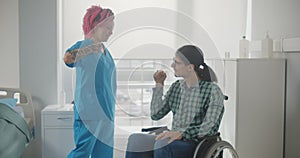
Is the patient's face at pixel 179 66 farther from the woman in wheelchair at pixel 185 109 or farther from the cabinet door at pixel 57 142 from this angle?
the cabinet door at pixel 57 142

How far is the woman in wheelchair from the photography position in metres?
1.88

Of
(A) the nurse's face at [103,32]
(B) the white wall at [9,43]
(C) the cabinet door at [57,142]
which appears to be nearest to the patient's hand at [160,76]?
(A) the nurse's face at [103,32]

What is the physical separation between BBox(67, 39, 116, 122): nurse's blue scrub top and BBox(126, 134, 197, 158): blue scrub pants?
278 mm

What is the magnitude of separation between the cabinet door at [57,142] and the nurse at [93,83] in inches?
29.2

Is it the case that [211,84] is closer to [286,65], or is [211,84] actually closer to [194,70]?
[194,70]

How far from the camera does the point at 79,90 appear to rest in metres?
2.12

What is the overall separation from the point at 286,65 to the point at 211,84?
0.88 m

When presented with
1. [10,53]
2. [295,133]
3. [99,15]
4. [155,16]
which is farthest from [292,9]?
[10,53]

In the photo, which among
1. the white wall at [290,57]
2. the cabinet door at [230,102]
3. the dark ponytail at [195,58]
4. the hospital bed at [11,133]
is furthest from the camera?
the cabinet door at [230,102]

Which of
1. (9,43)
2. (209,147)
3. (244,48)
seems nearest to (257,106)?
(244,48)

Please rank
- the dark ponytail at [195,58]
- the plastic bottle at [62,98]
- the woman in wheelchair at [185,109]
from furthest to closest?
the plastic bottle at [62,98] < the dark ponytail at [195,58] < the woman in wheelchair at [185,109]

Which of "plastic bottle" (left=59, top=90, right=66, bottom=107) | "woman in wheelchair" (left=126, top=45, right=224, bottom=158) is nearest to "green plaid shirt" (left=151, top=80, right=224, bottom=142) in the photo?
"woman in wheelchair" (left=126, top=45, right=224, bottom=158)

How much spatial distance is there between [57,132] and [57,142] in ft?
0.27

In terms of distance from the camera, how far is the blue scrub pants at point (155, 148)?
1.84 metres
